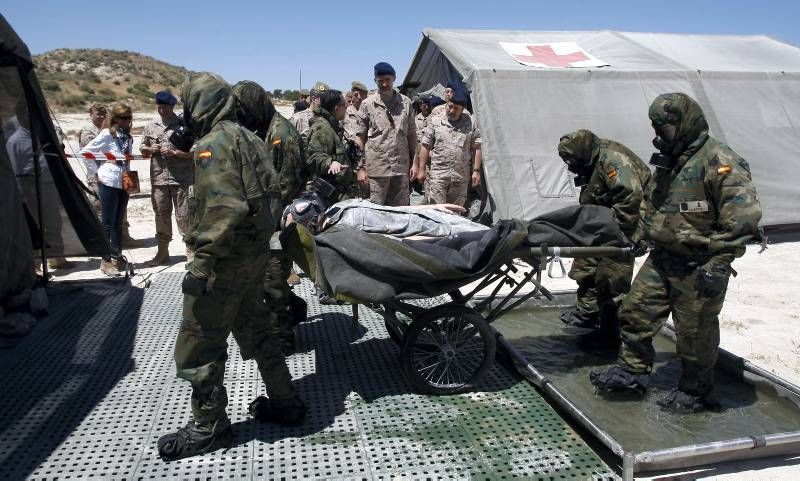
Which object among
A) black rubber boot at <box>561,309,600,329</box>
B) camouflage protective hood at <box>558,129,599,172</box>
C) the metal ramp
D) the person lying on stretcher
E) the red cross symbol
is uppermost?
the red cross symbol

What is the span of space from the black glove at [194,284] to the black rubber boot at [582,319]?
140 inches

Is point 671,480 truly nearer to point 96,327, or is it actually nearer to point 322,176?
point 322,176

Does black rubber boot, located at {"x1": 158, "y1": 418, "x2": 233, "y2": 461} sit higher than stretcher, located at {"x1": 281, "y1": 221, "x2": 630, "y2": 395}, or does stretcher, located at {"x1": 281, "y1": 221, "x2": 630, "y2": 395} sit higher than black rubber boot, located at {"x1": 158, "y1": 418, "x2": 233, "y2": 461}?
stretcher, located at {"x1": 281, "y1": 221, "x2": 630, "y2": 395}

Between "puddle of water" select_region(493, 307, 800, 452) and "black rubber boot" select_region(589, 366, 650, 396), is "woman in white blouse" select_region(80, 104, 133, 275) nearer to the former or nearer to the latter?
"puddle of water" select_region(493, 307, 800, 452)

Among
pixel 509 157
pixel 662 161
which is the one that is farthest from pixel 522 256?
pixel 509 157

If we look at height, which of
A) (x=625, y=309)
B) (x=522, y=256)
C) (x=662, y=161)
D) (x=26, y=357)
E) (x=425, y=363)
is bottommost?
(x=26, y=357)

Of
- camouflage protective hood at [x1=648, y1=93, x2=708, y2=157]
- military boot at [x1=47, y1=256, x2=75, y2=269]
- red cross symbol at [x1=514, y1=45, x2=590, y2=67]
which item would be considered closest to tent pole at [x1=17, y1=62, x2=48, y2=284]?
military boot at [x1=47, y1=256, x2=75, y2=269]

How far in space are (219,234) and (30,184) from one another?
4369 millimetres

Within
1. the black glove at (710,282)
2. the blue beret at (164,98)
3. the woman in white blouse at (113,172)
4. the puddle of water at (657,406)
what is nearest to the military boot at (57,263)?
the woman in white blouse at (113,172)

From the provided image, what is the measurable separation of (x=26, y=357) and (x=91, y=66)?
208ft

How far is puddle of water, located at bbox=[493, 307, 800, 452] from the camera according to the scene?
3.99m

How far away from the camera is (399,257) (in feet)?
13.3

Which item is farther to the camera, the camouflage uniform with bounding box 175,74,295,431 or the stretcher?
the stretcher

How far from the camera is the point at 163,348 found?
16.9 feet
